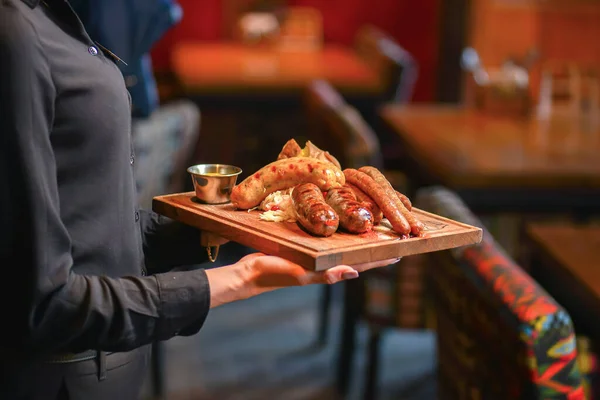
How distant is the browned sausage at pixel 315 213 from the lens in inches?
44.8

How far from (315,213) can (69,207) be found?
0.31 meters

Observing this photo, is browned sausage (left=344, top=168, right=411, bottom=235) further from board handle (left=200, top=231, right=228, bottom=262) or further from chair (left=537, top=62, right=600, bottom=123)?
chair (left=537, top=62, right=600, bottom=123)

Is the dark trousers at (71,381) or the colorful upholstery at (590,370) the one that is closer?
the dark trousers at (71,381)

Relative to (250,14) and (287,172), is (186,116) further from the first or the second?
(250,14)

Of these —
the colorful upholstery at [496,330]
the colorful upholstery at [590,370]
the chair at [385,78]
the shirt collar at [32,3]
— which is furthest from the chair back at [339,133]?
the shirt collar at [32,3]

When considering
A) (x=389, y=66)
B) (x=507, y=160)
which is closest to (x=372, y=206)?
(x=507, y=160)

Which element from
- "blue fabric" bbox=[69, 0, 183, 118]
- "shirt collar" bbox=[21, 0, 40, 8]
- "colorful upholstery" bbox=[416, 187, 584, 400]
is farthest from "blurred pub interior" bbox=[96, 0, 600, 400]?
"shirt collar" bbox=[21, 0, 40, 8]

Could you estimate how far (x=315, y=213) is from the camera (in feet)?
3.75

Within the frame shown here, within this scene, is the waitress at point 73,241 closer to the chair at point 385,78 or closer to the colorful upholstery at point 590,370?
the colorful upholstery at point 590,370

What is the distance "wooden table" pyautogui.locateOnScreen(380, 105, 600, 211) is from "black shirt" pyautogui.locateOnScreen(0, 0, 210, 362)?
1843 mm

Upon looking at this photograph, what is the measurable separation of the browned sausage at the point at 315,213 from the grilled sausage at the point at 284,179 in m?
0.04

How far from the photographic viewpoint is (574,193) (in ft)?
9.81

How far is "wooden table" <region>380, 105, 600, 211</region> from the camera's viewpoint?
9.57 ft

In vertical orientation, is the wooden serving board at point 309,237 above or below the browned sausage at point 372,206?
below
